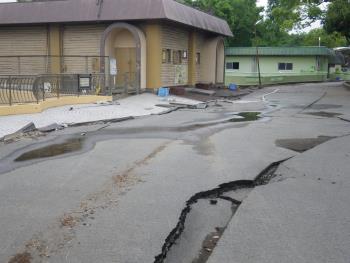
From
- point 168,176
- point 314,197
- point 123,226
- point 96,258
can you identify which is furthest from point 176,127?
point 96,258

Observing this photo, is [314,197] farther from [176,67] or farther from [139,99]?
[176,67]

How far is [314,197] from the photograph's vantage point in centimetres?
679

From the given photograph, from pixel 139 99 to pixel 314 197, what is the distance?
16.6 m

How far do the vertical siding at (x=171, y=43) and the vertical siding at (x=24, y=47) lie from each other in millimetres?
6865

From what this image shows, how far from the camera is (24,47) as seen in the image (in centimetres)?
2911

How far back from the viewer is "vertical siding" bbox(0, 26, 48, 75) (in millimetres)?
27750

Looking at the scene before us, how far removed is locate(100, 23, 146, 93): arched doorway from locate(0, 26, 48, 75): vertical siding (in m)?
4.07

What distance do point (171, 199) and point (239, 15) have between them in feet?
187

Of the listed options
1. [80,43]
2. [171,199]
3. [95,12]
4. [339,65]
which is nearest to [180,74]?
[80,43]

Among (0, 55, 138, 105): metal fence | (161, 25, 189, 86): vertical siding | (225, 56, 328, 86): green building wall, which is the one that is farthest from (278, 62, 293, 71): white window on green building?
(0, 55, 138, 105): metal fence

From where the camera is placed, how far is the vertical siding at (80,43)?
2689cm

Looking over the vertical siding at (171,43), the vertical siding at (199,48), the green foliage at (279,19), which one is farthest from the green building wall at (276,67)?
the vertical siding at (171,43)

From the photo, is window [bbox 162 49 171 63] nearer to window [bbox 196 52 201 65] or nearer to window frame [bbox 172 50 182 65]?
window frame [bbox 172 50 182 65]

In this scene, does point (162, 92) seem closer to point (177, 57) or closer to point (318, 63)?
point (177, 57)
